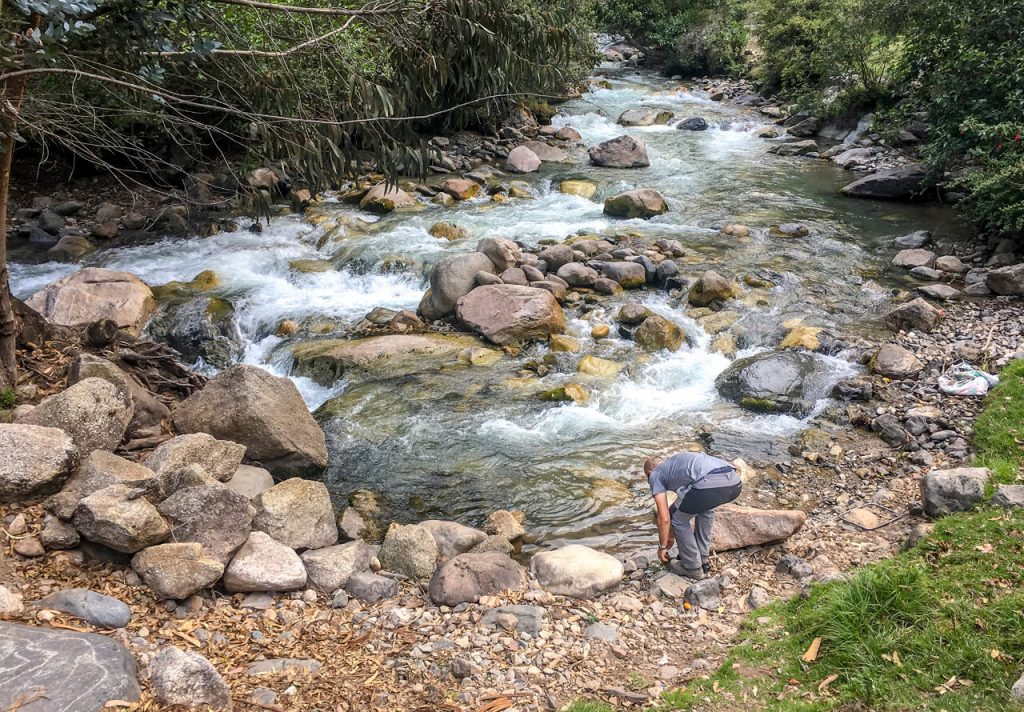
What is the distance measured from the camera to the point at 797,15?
81.1ft

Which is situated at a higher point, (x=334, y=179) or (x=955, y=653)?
(x=334, y=179)

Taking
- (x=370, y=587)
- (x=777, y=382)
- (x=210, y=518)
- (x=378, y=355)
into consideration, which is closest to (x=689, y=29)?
(x=777, y=382)

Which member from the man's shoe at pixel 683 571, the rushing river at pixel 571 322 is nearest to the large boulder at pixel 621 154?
the rushing river at pixel 571 322

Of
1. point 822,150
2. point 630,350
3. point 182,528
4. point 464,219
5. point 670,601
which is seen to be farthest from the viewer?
point 822,150

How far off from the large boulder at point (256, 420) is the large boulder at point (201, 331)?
350cm

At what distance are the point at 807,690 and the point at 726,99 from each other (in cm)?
2769

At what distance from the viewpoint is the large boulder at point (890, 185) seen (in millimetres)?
16906

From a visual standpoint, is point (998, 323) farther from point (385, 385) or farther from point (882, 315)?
point (385, 385)

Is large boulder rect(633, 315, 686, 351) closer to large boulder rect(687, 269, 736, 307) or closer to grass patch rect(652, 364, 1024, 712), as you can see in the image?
large boulder rect(687, 269, 736, 307)

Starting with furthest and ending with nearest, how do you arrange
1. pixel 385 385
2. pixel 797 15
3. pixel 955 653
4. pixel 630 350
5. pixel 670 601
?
pixel 797 15
pixel 630 350
pixel 385 385
pixel 670 601
pixel 955 653

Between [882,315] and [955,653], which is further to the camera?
[882,315]

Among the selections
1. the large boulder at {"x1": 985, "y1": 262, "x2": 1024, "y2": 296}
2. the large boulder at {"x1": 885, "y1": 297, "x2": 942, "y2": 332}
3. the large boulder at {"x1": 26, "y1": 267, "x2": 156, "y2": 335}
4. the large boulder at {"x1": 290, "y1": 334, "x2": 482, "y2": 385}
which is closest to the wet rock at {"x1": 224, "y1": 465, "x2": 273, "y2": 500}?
the large boulder at {"x1": 290, "y1": 334, "x2": 482, "y2": 385}

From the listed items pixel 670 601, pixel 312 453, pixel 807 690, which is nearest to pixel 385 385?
pixel 312 453

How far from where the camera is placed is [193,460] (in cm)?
666
